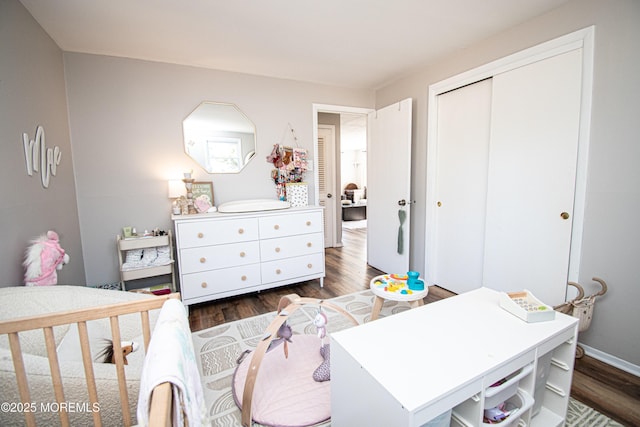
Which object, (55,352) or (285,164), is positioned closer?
(55,352)

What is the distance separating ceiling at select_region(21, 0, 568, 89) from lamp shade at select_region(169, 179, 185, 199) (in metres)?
1.16

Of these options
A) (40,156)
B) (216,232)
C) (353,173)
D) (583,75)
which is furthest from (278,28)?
(353,173)

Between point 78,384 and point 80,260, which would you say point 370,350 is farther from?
point 80,260

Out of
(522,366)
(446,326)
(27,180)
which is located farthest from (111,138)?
(522,366)

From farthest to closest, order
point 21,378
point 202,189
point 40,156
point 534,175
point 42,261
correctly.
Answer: point 202,189
point 534,175
point 40,156
point 42,261
point 21,378

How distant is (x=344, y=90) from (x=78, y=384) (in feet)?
11.6

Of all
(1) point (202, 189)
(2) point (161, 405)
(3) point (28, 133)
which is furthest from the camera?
(1) point (202, 189)

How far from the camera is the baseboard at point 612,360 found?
1.67m

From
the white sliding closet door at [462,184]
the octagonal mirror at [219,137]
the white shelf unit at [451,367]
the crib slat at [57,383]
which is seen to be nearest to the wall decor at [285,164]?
the octagonal mirror at [219,137]

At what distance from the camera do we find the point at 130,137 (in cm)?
260

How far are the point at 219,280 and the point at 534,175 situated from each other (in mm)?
2796

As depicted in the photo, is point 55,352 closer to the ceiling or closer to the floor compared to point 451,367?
closer to the ceiling

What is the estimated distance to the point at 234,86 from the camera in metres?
2.93

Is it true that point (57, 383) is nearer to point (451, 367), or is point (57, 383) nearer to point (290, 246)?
point (451, 367)
